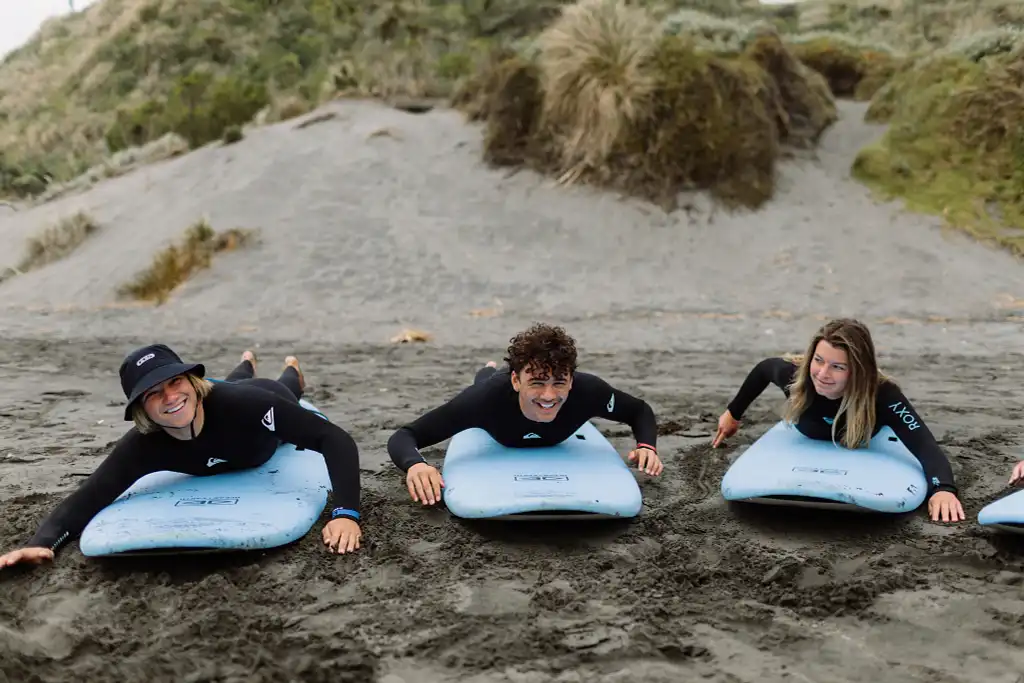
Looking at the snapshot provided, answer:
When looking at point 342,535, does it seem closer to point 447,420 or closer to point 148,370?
point 447,420

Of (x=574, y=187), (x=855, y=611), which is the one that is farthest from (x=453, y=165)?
(x=855, y=611)

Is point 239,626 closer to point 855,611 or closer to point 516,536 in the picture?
point 516,536

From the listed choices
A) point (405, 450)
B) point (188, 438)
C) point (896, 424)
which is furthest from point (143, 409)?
point (896, 424)

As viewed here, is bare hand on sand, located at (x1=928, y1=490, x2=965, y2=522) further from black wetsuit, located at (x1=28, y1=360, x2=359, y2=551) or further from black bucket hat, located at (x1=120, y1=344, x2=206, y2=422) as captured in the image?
black bucket hat, located at (x1=120, y1=344, x2=206, y2=422)

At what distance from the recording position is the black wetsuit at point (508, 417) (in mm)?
3758

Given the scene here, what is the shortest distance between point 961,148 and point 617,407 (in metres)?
9.78

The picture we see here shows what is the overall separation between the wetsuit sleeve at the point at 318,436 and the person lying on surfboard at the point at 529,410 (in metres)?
0.31

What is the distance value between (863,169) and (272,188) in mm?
8145

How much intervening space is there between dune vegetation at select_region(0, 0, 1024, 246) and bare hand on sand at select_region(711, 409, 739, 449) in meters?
6.90

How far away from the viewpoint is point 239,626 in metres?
2.70

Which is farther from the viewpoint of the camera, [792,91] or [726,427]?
[792,91]

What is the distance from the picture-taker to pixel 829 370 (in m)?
3.75

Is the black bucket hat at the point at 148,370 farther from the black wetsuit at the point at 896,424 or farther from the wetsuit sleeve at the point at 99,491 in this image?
the black wetsuit at the point at 896,424

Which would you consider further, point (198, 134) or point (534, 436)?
point (198, 134)
